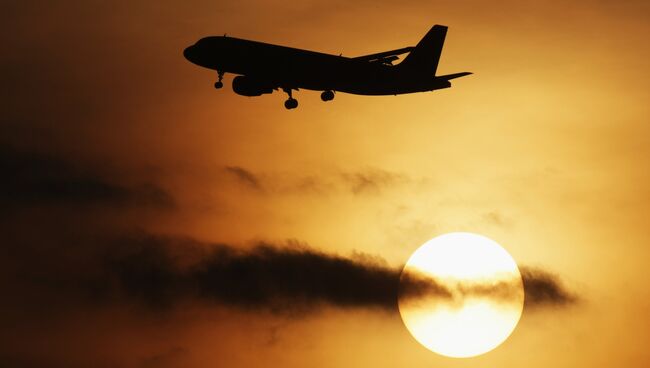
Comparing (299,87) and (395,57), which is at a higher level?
(395,57)

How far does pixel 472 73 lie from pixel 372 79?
1543 centimetres

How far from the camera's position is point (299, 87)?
4156 inches

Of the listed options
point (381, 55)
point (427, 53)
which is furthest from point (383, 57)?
point (427, 53)

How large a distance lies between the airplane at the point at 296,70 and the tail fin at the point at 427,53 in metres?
13.8

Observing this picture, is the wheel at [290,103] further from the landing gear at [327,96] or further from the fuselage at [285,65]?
the landing gear at [327,96]

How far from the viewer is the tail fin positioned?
12988 cm

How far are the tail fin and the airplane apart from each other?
1378 cm

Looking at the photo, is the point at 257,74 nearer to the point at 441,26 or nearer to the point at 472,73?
the point at 472,73

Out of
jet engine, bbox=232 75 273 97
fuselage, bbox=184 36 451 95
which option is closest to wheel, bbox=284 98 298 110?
fuselage, bbox=184 36 451 95

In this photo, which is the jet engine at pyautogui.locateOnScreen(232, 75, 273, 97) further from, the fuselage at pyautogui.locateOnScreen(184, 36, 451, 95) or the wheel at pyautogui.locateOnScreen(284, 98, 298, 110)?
the wheel at pyautogui.locateOnScreen(284, 98, 298, 110)

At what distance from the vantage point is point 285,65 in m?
104

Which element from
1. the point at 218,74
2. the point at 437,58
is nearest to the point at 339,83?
the point at 218,74

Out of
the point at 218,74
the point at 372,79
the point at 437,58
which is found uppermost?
the point at 437,58

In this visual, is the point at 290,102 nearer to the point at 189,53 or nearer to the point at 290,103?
the point at 290,103
